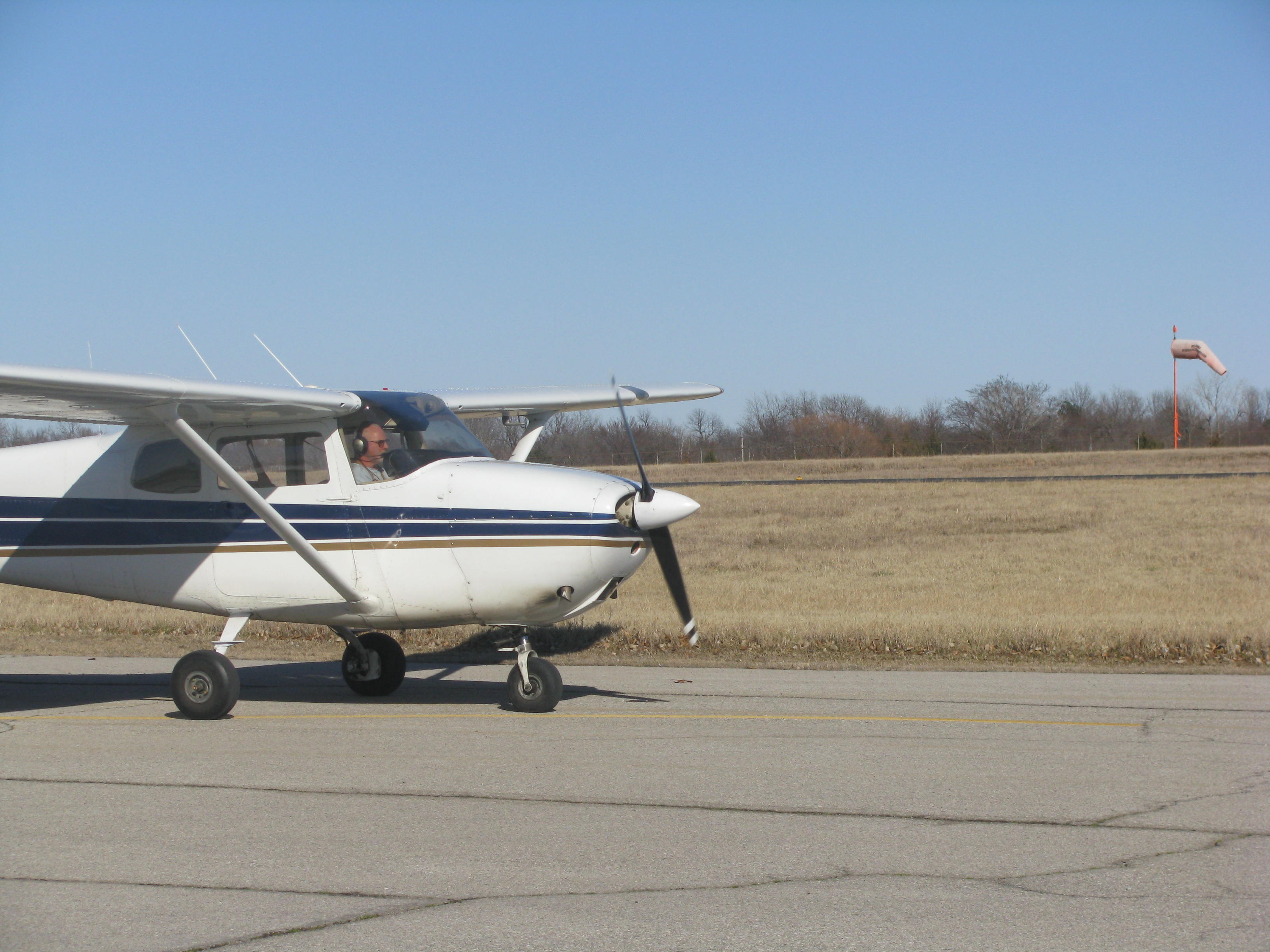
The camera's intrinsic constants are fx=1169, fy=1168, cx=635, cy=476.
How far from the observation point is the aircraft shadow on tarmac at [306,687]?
34.2 ft

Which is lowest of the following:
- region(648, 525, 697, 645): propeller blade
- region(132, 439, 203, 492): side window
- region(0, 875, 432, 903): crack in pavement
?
region(0, 875, 432, 903): crack in pavement

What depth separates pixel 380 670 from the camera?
1076 cm

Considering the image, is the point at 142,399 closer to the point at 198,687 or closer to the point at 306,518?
the point at 306,518

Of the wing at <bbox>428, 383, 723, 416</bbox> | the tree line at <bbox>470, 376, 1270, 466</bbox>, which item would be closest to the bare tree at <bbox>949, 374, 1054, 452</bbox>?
the tree line at <bbox>470, 376, 1270, 466</bbox>

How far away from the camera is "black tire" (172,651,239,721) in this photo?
30.7ft

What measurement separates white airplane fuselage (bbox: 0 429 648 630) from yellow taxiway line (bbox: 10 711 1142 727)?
0.76 metres

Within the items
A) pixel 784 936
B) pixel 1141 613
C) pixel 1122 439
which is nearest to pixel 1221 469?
pixel 1122 439

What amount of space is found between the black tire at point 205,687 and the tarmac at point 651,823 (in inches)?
5.9

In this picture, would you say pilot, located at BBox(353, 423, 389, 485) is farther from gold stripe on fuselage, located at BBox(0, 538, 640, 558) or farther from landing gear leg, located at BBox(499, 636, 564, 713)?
landing gear leg, located at BBox(499, 636, 564, 713)

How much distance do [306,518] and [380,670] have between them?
197 cm

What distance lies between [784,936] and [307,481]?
6.33 metres

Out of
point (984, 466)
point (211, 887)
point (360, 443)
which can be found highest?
point (360, 443)

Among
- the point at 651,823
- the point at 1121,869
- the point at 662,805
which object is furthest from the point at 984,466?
the point at 1121,869

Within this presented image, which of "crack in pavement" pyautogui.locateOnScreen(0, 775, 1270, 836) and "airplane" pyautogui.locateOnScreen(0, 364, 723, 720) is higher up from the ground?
"airplane" pyautogui.locateOnScreen(0, 364, 723, 720)
